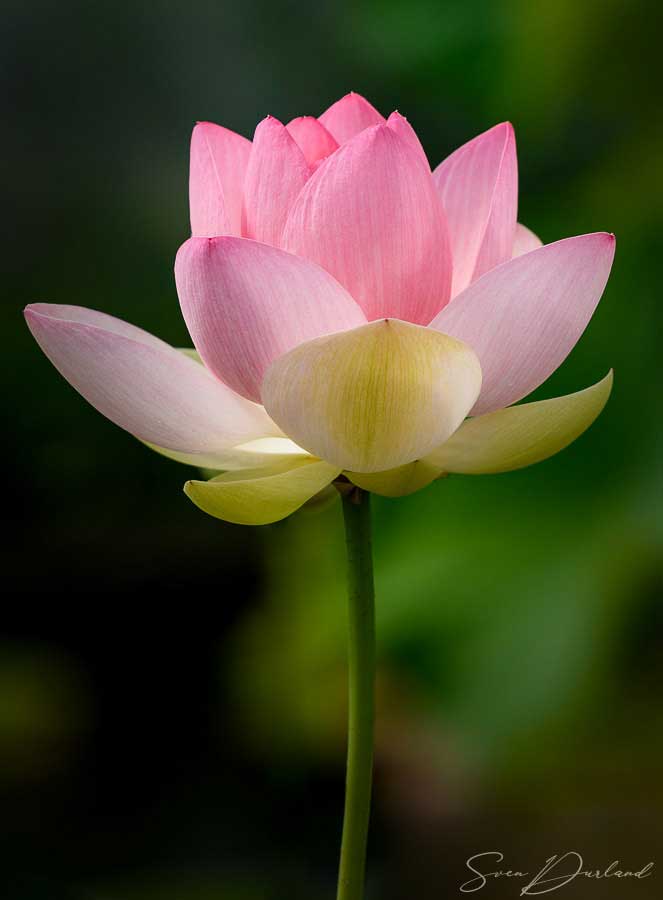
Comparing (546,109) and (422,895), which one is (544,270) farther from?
(546,109)

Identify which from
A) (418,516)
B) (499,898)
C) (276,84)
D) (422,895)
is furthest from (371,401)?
(276,84)

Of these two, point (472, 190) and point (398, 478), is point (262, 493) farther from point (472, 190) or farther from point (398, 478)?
point (472, 190)

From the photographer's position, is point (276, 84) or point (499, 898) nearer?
point (499, 898)

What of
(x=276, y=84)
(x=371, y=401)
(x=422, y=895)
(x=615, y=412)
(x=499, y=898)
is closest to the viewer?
(x=371, y=401)

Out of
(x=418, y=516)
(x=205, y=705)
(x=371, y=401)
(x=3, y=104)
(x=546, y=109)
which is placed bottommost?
(x=371, y=401)

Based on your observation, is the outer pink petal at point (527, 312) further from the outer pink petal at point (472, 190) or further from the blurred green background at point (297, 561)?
the blurred green background at point (297, 561)

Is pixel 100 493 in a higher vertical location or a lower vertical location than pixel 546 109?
lower
